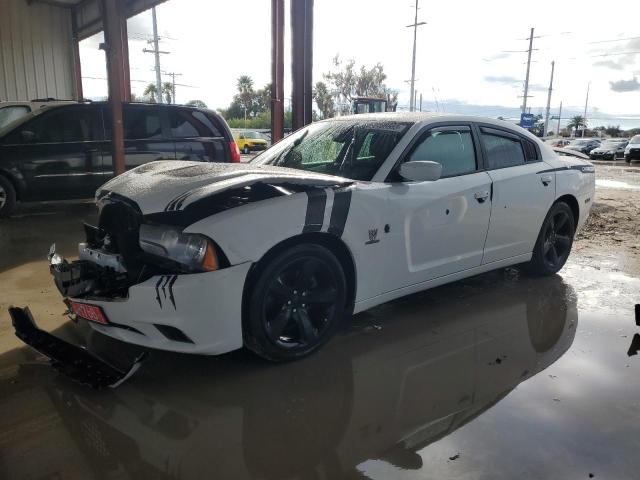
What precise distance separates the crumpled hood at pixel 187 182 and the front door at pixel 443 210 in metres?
0.53

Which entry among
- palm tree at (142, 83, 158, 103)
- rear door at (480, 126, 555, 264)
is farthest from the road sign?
palm tree at (142, 83, 158, 103)

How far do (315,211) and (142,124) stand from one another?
5.77 metres

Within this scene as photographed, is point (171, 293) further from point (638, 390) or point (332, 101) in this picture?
point (332, 101)

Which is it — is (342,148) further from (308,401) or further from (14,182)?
(14,182)

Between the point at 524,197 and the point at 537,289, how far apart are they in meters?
0.90

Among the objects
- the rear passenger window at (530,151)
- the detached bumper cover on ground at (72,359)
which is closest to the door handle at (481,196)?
the rear passenger window at (530,151)

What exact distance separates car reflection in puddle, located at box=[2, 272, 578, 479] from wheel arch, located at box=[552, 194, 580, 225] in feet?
4.86

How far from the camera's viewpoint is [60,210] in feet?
28.0

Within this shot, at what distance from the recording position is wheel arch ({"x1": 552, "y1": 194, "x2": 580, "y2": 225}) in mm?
5072

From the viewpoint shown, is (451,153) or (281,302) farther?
(451,153)

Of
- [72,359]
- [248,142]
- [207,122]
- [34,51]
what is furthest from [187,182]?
[248,142]

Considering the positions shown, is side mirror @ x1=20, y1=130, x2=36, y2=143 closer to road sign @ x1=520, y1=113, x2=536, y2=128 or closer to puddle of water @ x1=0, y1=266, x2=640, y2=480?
puddle of water @ x1=0, y1=266, x2=640, y2=480

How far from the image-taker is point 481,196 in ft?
13.5

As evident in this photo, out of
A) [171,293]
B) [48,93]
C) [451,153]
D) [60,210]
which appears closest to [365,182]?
[451,153]
